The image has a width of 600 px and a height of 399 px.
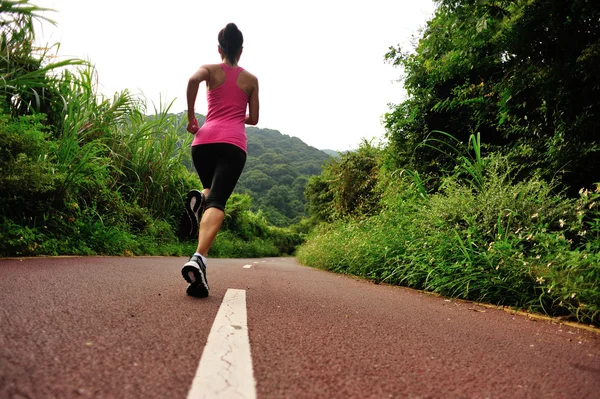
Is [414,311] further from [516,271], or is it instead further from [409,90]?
[409,90]

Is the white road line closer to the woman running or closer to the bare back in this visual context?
the woman running

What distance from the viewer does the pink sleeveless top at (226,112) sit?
3.11 metres

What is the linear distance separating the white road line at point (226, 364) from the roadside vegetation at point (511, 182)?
249 cm

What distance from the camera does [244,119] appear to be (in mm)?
3266

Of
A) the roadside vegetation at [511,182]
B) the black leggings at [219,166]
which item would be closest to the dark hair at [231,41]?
the black leggings at [219,166]

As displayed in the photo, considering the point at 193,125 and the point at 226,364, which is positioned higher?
the point at 193,125

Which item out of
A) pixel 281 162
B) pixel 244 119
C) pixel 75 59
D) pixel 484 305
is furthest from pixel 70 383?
pixel 281 162

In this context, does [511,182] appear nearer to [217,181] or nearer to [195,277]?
[217,181]

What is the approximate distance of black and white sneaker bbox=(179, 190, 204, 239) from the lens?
324cm

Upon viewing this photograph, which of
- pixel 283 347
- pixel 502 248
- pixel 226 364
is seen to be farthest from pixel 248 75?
pixel 502 248

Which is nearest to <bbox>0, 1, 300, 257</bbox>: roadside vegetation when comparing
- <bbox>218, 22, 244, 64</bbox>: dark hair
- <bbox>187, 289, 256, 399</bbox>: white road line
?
<bbox>218, 22, 244, 64</bbox>: dark hair

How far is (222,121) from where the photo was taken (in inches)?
123

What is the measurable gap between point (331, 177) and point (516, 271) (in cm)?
1569

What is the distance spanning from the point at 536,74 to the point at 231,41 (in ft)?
14.5
